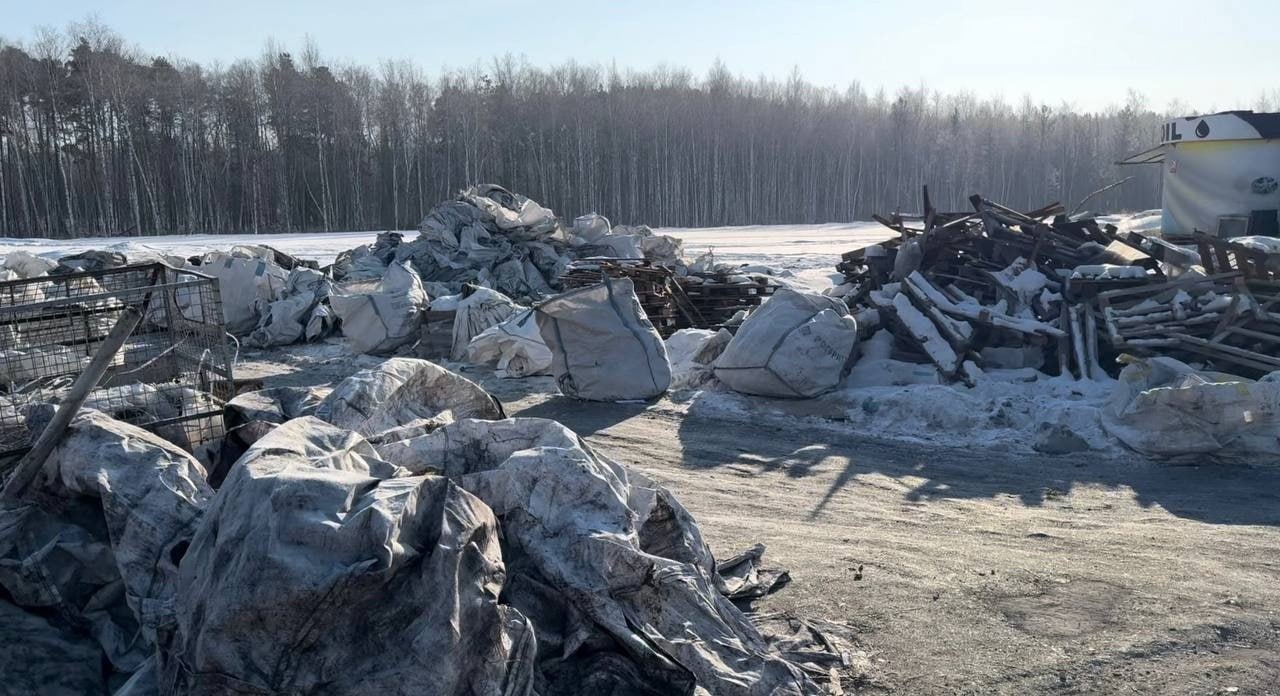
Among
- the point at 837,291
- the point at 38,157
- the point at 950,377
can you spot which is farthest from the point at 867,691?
the point at 38,157

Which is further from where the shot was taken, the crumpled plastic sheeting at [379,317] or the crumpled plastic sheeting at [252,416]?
the crumpled plastic sheeting at [379,317]

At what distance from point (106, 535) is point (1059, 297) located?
906 cm

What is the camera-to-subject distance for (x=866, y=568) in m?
4.79

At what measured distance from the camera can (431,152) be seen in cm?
A: 4519

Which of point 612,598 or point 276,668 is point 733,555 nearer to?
point 612,598

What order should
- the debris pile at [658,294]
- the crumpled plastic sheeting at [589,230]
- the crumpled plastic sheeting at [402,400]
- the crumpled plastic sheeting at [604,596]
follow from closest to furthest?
the crumpled plastic sheeting at [604,596] → the crumpled plastic sheeting at [402,400] → the debris pile at [658,294] → the crumpled plastic sheeting at [589,230]

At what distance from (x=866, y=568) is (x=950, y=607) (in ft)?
1.82

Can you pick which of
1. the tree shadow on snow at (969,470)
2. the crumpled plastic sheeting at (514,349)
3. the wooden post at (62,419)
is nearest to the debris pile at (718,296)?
the crumpled plastic sheeting at (514,349)

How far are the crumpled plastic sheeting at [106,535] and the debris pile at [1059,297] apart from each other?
23.7 ft

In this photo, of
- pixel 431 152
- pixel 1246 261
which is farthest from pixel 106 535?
pixel 431 152

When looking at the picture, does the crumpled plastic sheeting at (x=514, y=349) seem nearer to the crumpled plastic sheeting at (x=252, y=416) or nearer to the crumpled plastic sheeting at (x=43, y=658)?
the crumpled plastic sheeting at (x=252, y=416)

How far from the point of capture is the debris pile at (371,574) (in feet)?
8.39

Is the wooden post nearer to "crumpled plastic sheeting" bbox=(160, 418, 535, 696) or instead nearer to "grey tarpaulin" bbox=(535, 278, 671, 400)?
"crumpled plastic sheeting" bbox=(160, 418, 535, 696)

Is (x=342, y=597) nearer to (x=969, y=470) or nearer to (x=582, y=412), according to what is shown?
(x=969, y=470)
